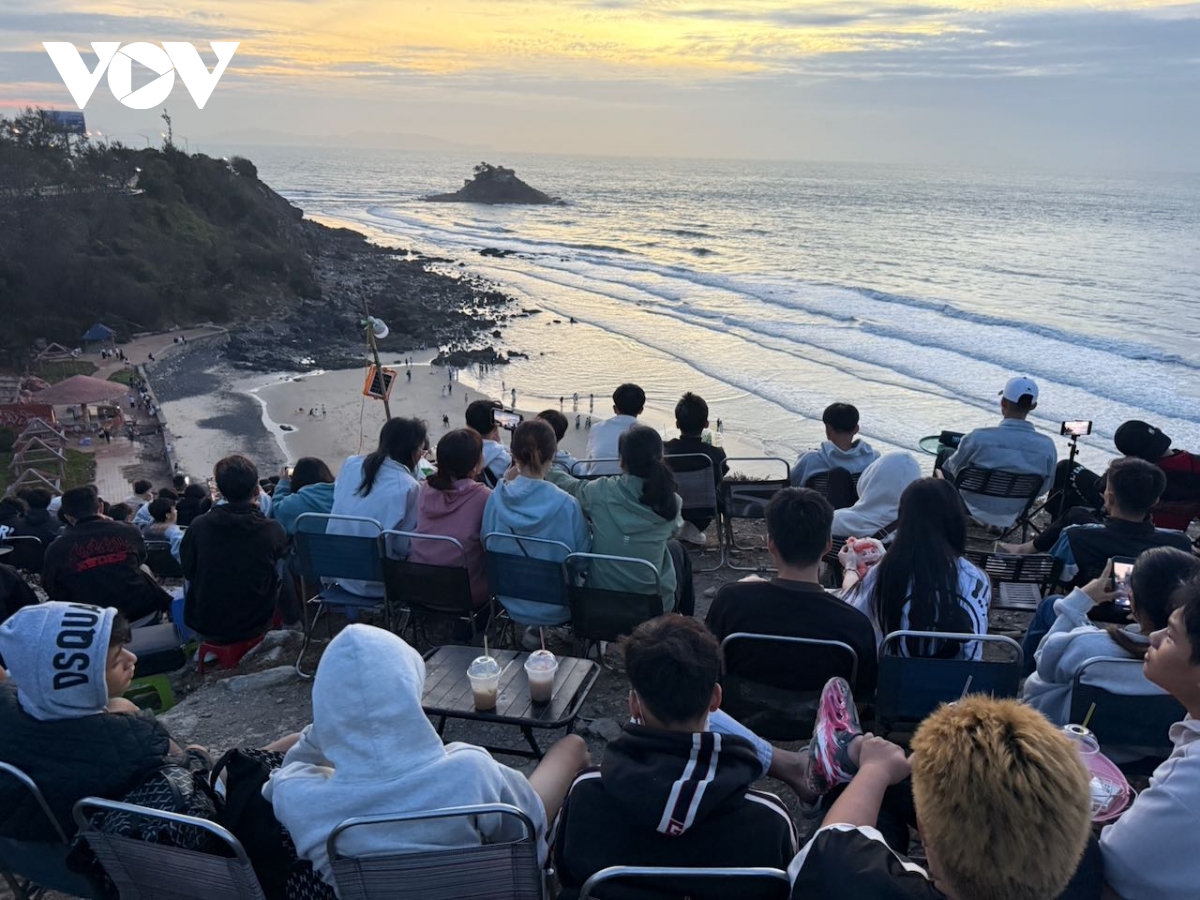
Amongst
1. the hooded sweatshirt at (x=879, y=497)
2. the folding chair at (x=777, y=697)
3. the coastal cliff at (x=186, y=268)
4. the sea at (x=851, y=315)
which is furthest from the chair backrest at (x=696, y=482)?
the coastal cliff at (x=186, y=268)

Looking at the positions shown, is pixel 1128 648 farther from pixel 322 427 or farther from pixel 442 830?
pixel 322 427

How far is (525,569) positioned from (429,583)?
0.58m

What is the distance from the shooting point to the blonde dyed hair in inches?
75.1

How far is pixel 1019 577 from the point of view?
5.31 m

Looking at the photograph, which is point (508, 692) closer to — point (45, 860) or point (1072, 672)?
point (45, 860)

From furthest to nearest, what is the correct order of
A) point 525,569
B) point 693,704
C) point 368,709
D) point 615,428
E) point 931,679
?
point 615,428
point 525,569
point 931,679
point 693,704
point 368,709

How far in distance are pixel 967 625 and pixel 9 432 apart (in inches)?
896

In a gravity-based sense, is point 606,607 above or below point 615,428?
below

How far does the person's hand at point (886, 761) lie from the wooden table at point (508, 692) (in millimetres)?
1296

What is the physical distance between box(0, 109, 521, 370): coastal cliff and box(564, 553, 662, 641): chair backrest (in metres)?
27.7

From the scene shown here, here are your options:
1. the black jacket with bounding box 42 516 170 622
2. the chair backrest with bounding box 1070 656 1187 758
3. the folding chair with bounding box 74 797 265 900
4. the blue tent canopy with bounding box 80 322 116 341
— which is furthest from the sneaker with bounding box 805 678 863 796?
the blue tent canopy with bounding box 80 322 116 341

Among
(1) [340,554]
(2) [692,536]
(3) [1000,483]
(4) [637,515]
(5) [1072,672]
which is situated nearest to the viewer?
(5) [1072,672]

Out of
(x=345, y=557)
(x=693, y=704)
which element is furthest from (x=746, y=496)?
(x=693, y=704)

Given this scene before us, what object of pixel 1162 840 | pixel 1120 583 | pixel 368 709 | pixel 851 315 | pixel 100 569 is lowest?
pixel 851 315
